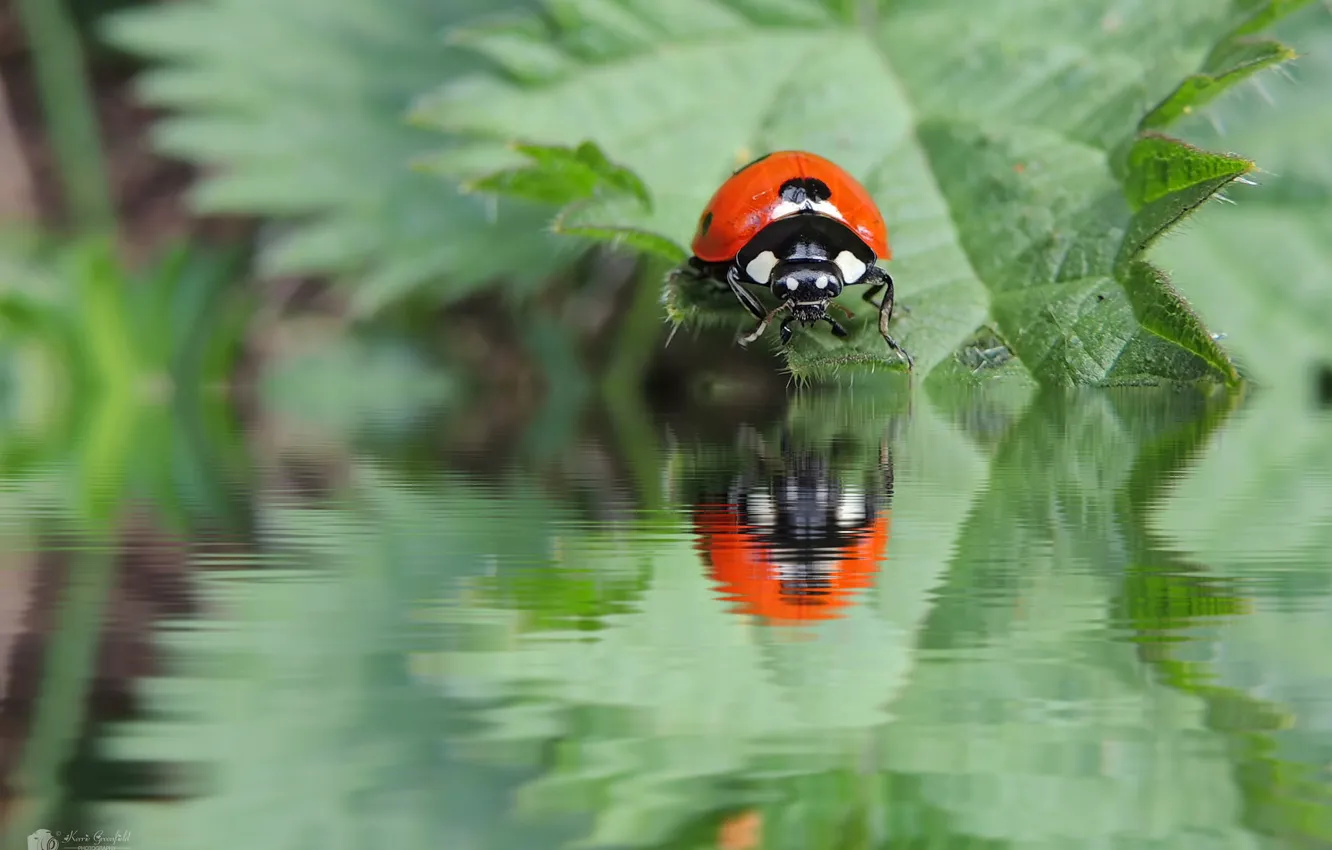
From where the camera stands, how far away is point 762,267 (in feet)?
4.17

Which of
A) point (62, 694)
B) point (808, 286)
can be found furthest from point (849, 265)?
point (62, 694)

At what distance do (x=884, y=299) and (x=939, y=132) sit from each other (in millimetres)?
356

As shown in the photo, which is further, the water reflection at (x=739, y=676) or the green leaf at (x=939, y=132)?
the green leaf at (x=939, y=132)

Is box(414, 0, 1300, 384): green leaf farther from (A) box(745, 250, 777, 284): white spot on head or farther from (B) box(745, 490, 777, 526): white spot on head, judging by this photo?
(B) box(745, 490, 777, 526): white spot on head

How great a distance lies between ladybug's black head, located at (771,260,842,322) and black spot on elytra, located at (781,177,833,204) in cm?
6

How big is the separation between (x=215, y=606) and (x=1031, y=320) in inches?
29.4

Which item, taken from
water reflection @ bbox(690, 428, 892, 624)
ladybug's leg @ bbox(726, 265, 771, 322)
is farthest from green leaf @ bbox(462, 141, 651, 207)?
water reflection @ bbox(690, 428, 892, 624)

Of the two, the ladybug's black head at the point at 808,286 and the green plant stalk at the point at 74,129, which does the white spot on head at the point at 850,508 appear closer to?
the ladybug's black head at the point at 808,286

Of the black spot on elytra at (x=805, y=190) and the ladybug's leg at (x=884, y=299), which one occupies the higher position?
the black spot on elytra at (x=805, y=190)

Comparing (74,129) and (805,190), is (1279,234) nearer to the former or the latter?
(805,190)

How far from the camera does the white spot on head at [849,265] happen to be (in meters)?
1.21

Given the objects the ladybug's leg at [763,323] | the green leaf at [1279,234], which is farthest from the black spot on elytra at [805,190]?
the green leaf at [1279,234]

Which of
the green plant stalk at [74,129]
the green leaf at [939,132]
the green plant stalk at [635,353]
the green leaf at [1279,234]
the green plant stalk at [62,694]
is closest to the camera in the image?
the green plant stalk at [62,694]

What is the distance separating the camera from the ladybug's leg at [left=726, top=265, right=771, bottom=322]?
1.23 m
